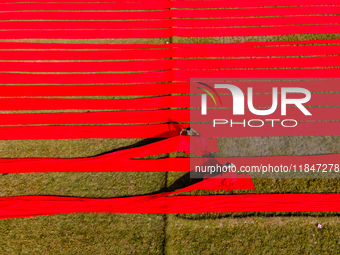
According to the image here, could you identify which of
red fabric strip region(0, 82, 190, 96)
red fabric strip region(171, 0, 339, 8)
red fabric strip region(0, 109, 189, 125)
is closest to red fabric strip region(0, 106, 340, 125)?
red fabric strip region(0, 109, 189, 125)

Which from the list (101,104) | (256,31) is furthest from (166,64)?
(256,31)

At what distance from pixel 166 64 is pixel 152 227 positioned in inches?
140

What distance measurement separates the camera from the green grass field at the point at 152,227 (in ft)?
Result: 9.95

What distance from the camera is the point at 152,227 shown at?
320 centimetres

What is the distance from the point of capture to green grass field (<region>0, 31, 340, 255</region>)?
3.03 metres

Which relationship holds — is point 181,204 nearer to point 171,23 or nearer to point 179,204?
point 179,204

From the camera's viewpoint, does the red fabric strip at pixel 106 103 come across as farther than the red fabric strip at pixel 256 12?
No

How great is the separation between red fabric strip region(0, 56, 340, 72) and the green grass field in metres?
2.66

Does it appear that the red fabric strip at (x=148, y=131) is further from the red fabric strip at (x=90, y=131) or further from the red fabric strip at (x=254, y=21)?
the red fabric strip at (x=254, y=21)

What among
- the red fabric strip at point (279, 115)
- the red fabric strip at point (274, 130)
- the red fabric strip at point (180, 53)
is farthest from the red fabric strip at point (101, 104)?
the red fabric strip at point (180, 53)

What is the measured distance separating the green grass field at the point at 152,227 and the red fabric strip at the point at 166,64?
8.73ft

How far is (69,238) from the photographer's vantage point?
3.17 metres

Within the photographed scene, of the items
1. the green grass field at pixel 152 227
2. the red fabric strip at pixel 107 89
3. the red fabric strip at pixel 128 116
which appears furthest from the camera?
the red fabric strip at pixel 107 89

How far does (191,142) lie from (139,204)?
51.5 inches
